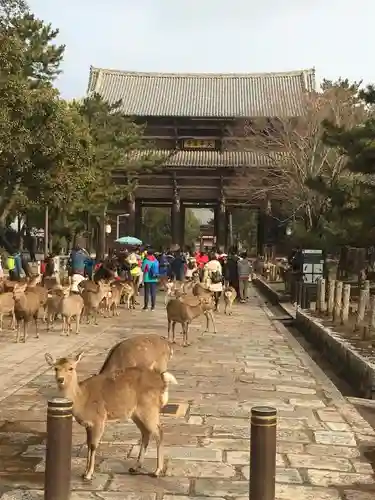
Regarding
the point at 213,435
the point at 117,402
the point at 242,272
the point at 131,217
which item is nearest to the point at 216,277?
the point at 242,272

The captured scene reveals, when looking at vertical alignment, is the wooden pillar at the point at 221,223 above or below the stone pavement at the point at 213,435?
above

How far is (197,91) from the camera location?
47781mm

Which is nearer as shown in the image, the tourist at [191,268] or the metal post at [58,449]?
the metal post at [58,449]

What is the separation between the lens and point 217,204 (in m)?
44.5

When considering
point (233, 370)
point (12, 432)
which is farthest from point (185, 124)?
point (12, 432)

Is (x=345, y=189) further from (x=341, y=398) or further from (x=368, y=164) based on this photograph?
(x=341, y=398)

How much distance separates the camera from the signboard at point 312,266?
71.9 ft

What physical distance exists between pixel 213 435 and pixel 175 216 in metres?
37.9

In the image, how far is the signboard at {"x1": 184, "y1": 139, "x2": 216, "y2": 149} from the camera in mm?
44469

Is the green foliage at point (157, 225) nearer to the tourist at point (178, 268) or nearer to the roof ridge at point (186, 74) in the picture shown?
the roof ridge at point (186, 74)

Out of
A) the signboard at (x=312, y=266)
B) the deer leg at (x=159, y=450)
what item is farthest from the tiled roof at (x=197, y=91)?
the deer leg at (x=159, y=450)

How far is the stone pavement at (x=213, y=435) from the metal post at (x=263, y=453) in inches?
29.6

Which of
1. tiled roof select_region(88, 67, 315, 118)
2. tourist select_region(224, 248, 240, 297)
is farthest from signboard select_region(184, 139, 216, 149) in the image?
tourist select_region(224, 248, 240, 297)

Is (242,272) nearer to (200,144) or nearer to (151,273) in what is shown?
(151,273)
